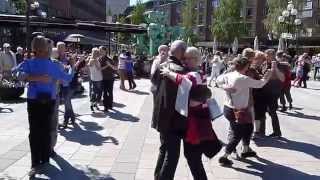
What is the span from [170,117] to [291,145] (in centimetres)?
439

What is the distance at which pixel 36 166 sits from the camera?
6.74 m

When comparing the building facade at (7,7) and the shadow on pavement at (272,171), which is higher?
the building facade at (7,7)

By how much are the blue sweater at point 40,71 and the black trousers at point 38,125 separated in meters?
0.12

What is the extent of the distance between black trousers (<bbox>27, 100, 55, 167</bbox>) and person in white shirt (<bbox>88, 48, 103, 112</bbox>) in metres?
5.83

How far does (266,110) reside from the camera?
9727 millimetres

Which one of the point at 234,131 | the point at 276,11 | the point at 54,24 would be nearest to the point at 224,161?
the point at 234,131

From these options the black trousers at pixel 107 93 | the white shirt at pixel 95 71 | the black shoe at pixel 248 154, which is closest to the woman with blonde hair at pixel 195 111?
the black shoe at pixel 248 154

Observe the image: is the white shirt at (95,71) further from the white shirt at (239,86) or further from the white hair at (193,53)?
the white hair at (193,53)

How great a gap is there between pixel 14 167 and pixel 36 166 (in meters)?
0.47

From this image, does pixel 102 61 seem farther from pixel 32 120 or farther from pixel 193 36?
pixel 193 36

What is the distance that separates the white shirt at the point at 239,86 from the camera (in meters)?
7.32

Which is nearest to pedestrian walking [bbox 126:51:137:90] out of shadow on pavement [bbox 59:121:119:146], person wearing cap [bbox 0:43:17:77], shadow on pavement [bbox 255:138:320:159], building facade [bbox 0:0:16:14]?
person wearing cap [bbox 0:43:17:77]

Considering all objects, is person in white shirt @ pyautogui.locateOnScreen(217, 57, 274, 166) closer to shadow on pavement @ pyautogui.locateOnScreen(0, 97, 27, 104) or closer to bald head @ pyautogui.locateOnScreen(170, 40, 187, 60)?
bald head @ pyautogui.locateOnScreen(170, 40, 187, 60)

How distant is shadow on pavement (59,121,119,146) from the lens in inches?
351
